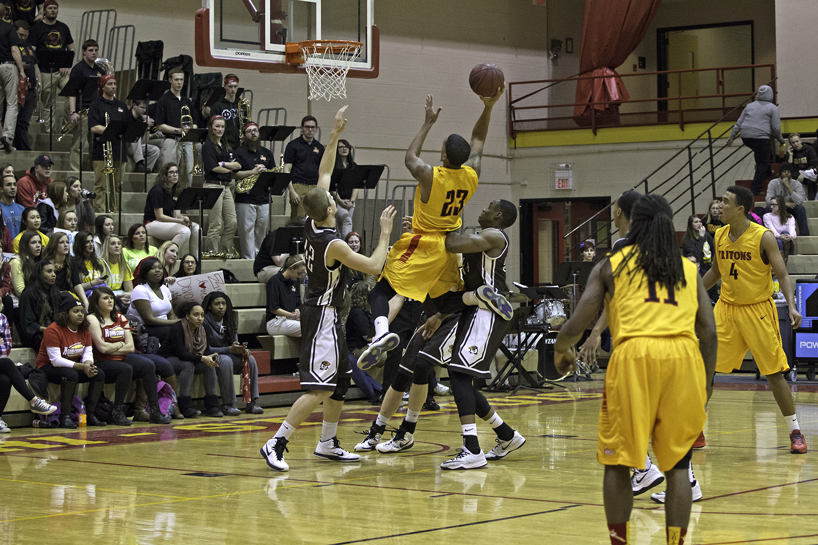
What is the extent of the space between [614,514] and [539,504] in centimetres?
166

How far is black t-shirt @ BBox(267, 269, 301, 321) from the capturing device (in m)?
11.7

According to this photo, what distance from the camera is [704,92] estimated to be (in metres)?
23.2

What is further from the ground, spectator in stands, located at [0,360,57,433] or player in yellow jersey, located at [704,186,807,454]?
player in yellow jersey, located at [704,186,807,454]

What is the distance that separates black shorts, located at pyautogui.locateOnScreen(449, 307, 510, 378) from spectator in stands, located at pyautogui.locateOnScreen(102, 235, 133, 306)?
16.1 ft

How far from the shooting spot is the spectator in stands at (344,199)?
14406mm

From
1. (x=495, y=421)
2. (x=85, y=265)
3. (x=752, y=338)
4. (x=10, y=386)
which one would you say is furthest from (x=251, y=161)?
(x=752, y=338)

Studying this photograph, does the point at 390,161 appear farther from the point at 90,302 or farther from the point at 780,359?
the point at 780,359

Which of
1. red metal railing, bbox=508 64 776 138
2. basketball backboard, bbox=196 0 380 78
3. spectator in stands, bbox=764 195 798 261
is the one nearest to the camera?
basketball backboard, bbox=196 0 380 78

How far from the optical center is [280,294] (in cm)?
1177

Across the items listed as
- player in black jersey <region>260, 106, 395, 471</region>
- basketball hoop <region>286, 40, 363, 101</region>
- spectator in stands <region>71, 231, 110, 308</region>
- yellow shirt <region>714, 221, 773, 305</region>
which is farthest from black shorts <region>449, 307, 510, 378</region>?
basketball hoop <region>286, 40, 363, 101</region>

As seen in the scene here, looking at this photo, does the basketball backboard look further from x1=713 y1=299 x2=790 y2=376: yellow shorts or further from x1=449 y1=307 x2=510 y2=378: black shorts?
x1=713 y1=299 x2=790 y2=376: yellow shorts

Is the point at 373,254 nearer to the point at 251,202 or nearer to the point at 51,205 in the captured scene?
the point at 51,205

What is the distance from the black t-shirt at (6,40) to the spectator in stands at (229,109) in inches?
106

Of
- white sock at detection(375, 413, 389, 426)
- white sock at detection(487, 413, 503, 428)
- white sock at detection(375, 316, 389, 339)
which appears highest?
white sock at detection(375, 316, 389, 339)
